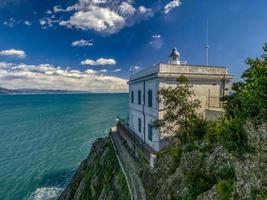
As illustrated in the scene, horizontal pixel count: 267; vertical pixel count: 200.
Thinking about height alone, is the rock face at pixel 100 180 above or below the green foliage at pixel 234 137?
below

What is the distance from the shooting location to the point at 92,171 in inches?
1066

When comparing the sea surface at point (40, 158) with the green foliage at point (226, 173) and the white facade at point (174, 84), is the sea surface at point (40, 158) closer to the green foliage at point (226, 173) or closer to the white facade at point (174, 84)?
the white facade at point (174, 84)

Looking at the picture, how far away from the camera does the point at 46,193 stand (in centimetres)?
3008

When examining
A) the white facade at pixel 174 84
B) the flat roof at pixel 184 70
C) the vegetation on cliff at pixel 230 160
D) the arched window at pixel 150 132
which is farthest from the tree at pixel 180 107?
the arched window at pixel 150 132

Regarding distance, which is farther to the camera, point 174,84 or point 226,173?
point 174,84

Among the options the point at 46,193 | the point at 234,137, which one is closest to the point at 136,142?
the point at 234,137

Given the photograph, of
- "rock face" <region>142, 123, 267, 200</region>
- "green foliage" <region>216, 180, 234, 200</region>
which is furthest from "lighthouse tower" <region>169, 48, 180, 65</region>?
"green foliage" <region>216, 180, 234, 200</region>

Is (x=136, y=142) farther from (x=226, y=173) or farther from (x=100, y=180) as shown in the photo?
(x=226, y=173)

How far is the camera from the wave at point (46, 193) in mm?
29042

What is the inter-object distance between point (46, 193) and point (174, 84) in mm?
22457

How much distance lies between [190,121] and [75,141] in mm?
39795

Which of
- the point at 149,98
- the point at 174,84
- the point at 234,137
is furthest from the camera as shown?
the point at 149,98

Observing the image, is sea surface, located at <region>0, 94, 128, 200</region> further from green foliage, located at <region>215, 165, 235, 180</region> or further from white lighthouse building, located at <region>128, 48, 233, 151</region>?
green foliage, located at <region>215, 165, 235, 180</region>

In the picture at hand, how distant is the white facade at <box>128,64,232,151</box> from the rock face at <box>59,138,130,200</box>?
4.36m
